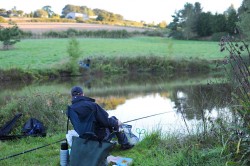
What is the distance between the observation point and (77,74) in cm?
2717

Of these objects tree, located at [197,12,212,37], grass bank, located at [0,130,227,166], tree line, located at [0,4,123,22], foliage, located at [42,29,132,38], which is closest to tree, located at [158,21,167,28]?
tree line, located at [0,4,123,22]

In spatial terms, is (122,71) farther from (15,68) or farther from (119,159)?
(119,159)

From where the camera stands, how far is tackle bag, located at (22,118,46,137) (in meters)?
7.34

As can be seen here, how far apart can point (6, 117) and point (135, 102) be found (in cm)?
743

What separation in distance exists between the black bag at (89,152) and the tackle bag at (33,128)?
121 inches

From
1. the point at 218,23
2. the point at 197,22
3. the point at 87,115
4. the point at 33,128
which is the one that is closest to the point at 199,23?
the point at 197,22

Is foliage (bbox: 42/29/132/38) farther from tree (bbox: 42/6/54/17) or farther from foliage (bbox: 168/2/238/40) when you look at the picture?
tree (bbox: 42/6/54/17)

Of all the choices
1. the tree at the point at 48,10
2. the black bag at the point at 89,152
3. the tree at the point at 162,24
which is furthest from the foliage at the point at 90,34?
the black bag at the point at 89,152

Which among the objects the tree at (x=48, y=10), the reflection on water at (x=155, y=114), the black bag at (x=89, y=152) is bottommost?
the reflection on water at (x=155, y=114)

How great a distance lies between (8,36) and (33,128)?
3059 cm

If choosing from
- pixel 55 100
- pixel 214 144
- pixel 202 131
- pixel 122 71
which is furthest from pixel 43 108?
pixel 122 71

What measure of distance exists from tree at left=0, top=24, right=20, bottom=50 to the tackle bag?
2952 cm

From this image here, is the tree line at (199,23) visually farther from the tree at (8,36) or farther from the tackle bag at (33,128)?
the tackle bag at (33,128)

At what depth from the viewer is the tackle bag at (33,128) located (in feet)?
24.1
